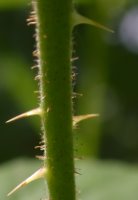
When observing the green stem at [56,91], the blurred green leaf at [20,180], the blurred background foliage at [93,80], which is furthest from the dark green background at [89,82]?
the green stem at [56,91]

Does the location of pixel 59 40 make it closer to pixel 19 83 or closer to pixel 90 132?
pixel 90 132

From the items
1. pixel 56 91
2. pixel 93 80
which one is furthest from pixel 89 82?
pixel 56 91

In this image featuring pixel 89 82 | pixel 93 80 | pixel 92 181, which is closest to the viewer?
pixel 92 181

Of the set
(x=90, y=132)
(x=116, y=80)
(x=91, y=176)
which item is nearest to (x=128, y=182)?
(x=91, y=176)

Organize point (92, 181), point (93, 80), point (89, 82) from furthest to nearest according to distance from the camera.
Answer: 1. point (89, 82)
2. point (93, 80)
3. point (92, 181)

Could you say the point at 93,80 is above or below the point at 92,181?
above

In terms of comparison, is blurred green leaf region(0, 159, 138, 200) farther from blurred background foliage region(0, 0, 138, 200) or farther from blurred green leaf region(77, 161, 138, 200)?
blurred background foliage region(0, 0, 138, 200)

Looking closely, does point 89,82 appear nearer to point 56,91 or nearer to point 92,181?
point 92,181

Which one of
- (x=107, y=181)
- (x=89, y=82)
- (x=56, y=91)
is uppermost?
(x=56, y=91)

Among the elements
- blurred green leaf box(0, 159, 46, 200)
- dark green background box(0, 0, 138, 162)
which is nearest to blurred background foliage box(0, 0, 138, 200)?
dark green background box(0, 0, 138, 162)
